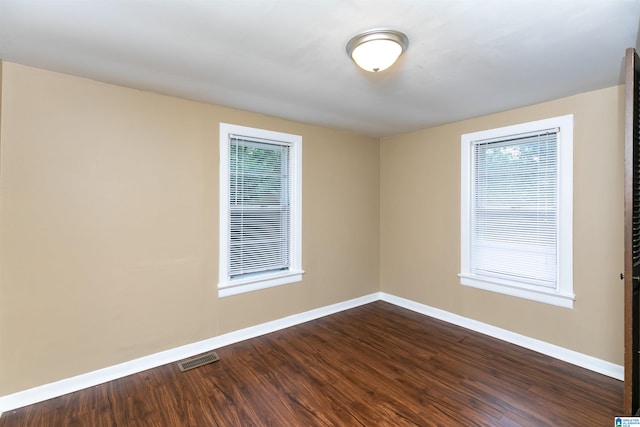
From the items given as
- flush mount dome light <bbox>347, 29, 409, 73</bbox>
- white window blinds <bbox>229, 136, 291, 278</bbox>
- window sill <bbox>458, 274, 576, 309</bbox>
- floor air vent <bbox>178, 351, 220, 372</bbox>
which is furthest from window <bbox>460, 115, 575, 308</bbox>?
floor air vent <bbox>178, 351, 220, 372</bbox>

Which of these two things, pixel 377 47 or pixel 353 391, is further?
pixel 353 391

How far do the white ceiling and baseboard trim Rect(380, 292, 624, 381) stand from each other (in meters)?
2.34

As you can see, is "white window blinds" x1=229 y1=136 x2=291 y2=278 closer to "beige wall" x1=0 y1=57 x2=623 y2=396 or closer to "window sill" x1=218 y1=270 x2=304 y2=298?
"window sill" x1=218 y1=270 x2=304 y2=298

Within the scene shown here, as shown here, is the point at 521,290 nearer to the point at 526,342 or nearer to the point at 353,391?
the point at 526,342

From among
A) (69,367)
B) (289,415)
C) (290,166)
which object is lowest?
(289,415)

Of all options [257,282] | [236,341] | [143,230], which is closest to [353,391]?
[236,341]

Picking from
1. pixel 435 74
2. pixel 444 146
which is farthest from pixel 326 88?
pixel 444 146

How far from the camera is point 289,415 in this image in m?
2.09

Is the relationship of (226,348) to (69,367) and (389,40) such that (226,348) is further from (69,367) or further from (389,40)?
(389,40)

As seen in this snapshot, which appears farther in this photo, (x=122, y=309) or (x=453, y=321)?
(x=453, y=321)

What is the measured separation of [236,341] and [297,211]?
158 centimetres

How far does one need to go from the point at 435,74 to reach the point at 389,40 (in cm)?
73

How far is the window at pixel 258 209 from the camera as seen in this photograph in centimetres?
314

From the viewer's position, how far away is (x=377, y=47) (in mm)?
1777
